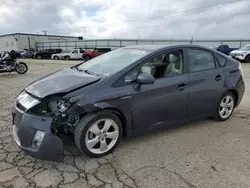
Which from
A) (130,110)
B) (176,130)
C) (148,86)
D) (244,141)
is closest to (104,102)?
(130,110)

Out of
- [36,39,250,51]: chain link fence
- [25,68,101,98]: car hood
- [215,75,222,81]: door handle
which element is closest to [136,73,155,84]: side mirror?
[25,68,101,98]: car hood

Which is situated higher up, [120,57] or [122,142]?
[120,57]

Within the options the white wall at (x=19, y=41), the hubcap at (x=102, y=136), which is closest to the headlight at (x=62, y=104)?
the hubcap at (x=102, y=136)

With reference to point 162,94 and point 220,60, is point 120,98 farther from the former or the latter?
point 220,60

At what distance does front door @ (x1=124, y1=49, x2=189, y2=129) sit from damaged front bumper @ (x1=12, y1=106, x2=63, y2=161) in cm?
109

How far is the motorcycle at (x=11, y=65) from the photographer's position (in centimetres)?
1102

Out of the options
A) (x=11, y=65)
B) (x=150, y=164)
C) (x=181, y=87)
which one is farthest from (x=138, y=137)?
(x=11, y=65)

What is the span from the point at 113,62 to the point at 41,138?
5.28 feet

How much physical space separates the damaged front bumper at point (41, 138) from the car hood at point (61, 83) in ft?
1.05

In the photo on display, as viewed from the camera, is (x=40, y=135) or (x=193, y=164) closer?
(x=40, y=135)

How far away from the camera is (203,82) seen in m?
3.70

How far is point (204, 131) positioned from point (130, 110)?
1.54 meters

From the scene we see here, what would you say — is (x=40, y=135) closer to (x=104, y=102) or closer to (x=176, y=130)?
(x=104, y=102)

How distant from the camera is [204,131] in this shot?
12.5ft
